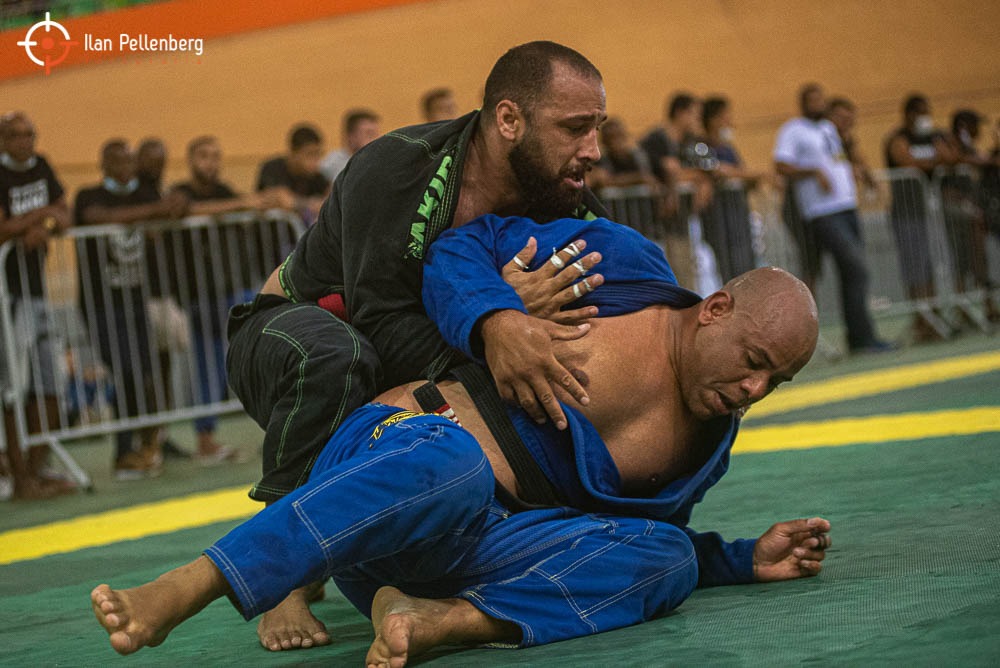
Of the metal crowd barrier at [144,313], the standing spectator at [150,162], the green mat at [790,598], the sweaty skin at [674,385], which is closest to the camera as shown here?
the green mat at [790,598]

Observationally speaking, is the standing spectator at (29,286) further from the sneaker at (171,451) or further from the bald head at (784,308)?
the bald head at (784,308)

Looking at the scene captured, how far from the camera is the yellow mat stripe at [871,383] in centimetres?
739

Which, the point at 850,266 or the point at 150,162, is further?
the point at 850,266

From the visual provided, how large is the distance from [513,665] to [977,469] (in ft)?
7.51

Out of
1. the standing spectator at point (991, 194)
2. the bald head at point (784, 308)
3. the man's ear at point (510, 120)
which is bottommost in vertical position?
the bald head at point (784, 308)

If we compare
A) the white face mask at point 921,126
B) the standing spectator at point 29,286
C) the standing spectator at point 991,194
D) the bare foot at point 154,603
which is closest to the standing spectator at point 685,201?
the white face mask at point 921,126

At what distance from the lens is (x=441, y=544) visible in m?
2.57

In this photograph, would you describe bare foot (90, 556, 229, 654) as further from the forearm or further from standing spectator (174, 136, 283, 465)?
standing spectator (174, 136, 283, 465)

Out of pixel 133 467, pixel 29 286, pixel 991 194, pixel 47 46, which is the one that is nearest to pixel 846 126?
pixel 991 194

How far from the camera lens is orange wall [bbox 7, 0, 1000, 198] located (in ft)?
61.5

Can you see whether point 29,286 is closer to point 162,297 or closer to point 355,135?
point 162,297

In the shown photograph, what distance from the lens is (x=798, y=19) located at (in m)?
19.6

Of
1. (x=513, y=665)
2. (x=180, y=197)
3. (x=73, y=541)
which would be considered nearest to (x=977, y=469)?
(x=513, y=665)

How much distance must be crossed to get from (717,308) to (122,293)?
18.3ft
